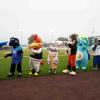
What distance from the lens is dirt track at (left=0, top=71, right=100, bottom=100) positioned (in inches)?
363

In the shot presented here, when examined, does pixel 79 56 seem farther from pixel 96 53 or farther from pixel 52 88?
pixel 52 88

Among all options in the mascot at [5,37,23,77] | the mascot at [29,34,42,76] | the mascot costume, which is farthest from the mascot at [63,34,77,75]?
the mascot at [5,37,23,77]

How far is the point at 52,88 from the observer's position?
10.5 metres

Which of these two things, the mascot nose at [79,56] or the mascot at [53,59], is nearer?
the mascot at [53,59]

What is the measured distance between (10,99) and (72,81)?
382 centimetres

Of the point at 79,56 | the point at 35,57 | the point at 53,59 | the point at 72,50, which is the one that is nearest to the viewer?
the point at 35,57

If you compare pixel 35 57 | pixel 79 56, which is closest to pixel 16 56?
pixel 35 57

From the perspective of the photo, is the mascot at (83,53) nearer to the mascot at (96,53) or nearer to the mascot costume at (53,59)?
the mascot at (96,53)

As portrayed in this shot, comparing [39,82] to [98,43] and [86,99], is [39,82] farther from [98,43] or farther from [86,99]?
[98,43]

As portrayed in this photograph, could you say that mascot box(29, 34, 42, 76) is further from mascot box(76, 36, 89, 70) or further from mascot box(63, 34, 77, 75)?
mascot box(76, 36, 89, 70)

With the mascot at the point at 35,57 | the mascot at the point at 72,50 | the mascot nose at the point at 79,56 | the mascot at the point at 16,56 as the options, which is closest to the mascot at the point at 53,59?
the mascot at the point at 72,50

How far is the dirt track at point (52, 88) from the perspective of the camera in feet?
30.2

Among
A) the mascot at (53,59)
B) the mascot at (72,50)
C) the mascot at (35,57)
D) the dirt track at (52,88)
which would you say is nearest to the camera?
the dirt track at (52,88)

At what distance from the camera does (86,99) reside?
8953 mm
